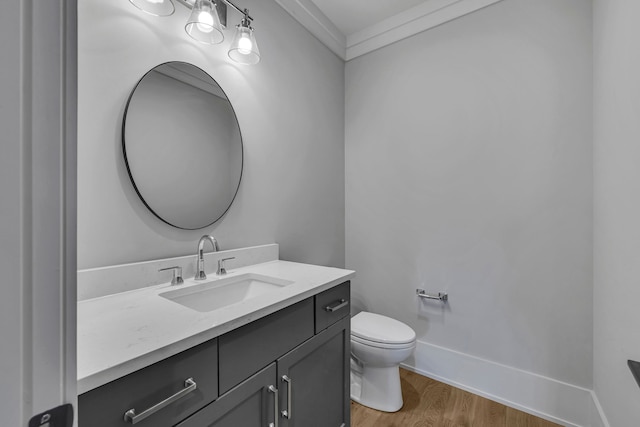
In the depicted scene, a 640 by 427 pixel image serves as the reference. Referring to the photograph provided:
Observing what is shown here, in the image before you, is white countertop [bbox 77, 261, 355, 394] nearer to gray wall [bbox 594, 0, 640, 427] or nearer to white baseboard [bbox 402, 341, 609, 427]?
gray wall [bbox 594, 0, 640, 427]

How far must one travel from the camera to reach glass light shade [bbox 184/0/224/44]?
3.99ft

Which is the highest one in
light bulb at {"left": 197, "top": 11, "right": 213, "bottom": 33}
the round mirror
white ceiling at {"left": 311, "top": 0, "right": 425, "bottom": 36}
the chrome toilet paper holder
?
white ceiling at {"left": 311, "top": 0, "right": 425, "bottom": 36}

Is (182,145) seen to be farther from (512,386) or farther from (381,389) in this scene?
(512,386)

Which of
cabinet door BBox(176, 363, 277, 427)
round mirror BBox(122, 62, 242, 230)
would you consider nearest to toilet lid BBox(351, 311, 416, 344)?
cabinet door BBox(176, 363, 277, 427)

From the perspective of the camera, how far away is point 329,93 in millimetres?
2295

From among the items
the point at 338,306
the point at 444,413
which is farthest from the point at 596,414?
the point at 338,306

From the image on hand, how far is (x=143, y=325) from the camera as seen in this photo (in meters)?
0.78

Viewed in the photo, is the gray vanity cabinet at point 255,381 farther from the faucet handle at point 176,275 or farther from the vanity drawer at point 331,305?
the faucet handle at point 176,275

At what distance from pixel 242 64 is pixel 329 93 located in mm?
887

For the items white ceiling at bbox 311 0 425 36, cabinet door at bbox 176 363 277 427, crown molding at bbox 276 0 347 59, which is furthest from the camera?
white ceiling at bbox 311 0 425 36

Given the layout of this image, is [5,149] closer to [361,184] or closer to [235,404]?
[235,404]

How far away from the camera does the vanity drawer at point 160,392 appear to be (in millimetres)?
584

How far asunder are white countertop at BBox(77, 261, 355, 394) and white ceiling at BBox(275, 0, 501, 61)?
1831 mm

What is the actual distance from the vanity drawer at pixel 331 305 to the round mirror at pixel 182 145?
0.68 m
